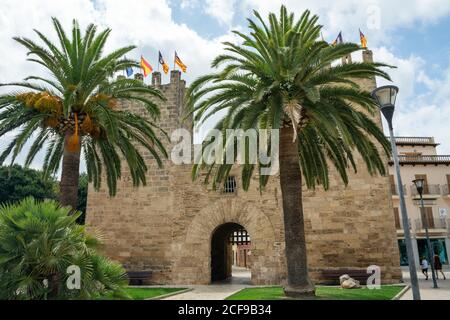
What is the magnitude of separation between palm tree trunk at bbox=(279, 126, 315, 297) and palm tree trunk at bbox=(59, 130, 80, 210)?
5.70 meters

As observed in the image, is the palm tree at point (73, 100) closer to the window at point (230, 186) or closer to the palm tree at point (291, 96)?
the palm tree at point (291, 96)

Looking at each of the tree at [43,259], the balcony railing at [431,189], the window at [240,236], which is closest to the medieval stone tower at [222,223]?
the window at [240,236]

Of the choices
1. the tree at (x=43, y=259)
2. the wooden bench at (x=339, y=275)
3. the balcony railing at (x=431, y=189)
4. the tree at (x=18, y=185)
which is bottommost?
the wooden bench at (x=339, y=275)

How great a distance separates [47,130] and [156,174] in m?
6.15

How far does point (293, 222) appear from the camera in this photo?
934cm

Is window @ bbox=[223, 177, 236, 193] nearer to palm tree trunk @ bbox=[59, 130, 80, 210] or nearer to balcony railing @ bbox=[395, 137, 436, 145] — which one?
palm tree trunk @ bbox=[59, 130, 80, 210]

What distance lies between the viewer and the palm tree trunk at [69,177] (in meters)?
9.91

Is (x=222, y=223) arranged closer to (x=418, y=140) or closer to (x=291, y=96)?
(x=291, y=96)

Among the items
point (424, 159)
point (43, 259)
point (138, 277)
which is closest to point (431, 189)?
point (424, 159)

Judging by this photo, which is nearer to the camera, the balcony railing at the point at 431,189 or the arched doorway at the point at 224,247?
the arched doorway at the point at 224,247

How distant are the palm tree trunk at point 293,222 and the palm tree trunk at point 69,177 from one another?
570 centimetres

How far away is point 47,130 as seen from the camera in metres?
11.2

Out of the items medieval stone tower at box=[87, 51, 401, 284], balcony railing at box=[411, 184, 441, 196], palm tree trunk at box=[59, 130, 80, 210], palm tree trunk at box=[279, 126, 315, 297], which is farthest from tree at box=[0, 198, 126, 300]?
balcony railing at box=[411, 184, 441, 196]

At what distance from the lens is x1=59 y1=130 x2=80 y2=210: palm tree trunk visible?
9914mm
